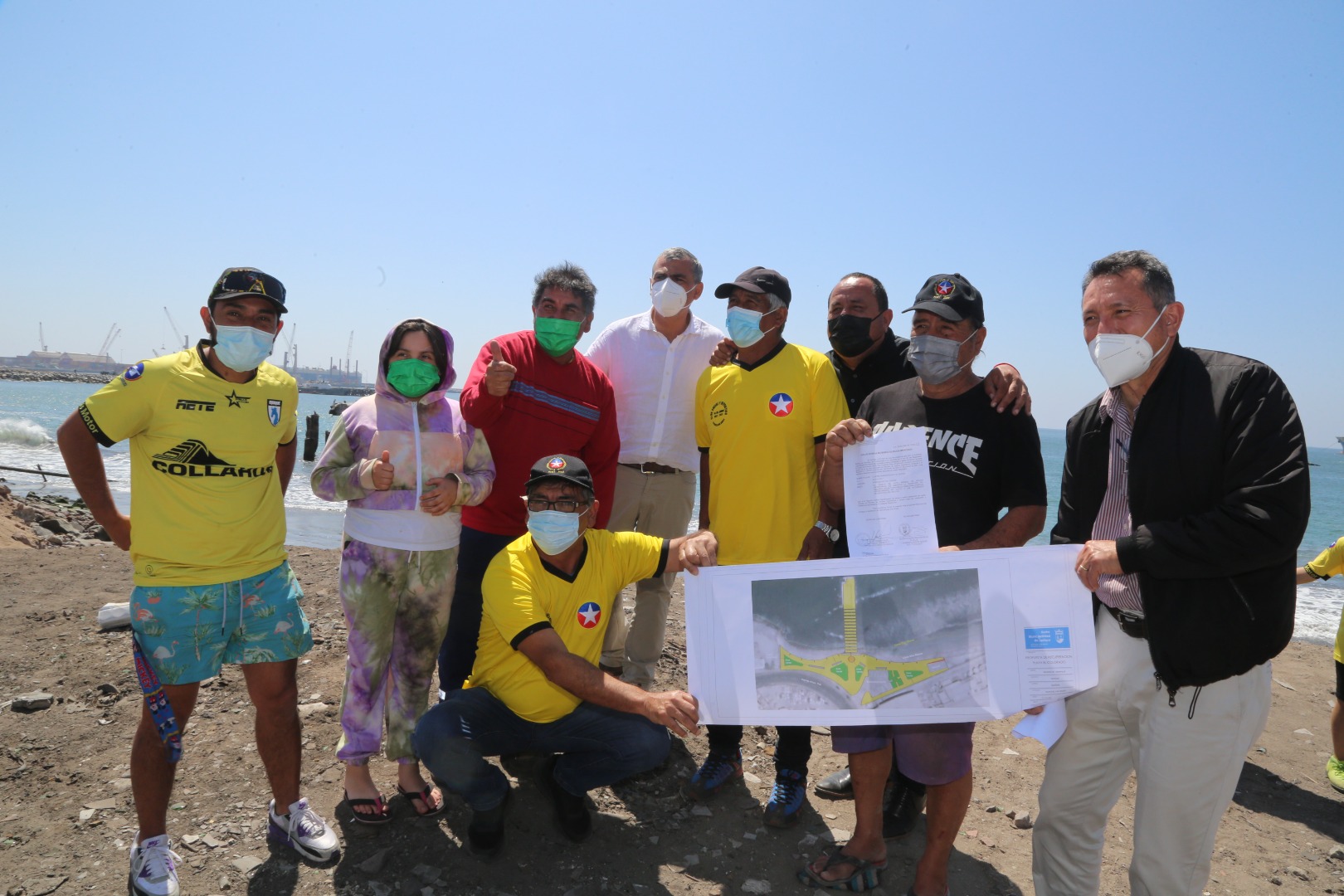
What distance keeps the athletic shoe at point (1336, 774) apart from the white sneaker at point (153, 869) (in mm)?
6444

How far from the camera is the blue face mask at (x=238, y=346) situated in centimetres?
A: 325

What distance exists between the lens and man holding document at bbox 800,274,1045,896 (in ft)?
10.1

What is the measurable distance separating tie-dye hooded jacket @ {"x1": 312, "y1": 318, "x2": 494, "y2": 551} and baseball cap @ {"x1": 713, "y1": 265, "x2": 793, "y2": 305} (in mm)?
1434

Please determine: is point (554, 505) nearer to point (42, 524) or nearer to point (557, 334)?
point (557, 334)

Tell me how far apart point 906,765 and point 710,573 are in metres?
1.11

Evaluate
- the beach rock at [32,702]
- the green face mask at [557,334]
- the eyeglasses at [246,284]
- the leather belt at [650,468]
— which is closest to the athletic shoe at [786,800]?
the leather belt at [650,468]

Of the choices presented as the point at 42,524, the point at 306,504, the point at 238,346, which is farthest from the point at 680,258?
the point at 306,504

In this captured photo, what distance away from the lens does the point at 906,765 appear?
310 cm

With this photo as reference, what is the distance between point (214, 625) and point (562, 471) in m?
1.57

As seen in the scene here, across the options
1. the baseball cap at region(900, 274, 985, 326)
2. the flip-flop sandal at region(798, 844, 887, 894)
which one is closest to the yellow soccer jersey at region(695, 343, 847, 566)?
the baseball cap at region(900, 274, 985, 326)

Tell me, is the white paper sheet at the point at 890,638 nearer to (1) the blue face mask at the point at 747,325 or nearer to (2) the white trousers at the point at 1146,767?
(2) the white trousers at the point at 1146,767

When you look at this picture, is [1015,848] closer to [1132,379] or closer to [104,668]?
[1132,379]

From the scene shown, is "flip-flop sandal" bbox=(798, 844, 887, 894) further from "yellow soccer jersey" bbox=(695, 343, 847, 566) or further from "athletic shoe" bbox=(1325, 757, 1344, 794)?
"athletic shoe" bbox=(1325, 757, 1344, 794)

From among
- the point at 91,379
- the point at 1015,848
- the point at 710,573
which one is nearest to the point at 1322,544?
the point at 1015,848
